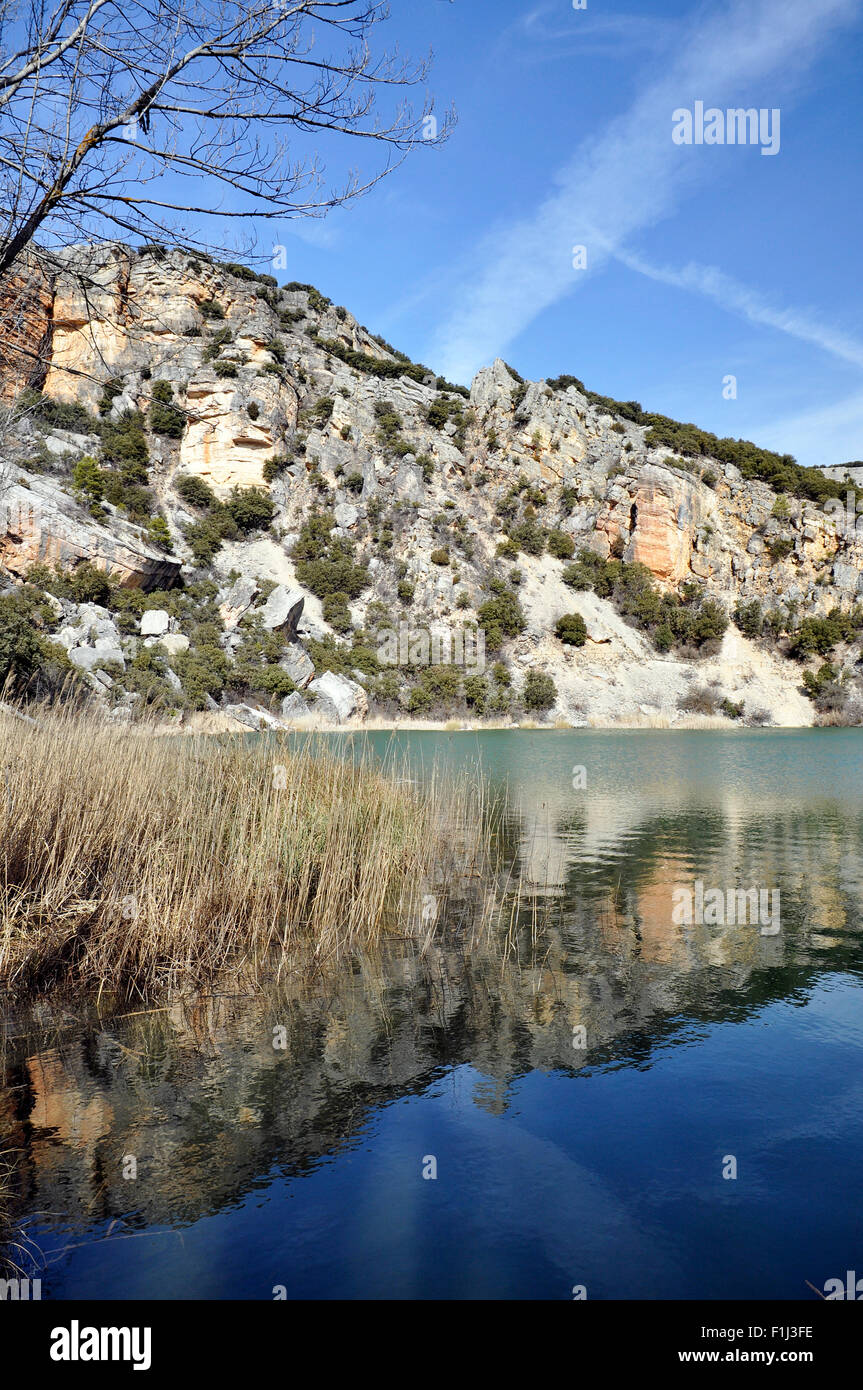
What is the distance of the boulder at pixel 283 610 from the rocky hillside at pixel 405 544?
0.14 metres

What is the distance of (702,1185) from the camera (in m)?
3.24

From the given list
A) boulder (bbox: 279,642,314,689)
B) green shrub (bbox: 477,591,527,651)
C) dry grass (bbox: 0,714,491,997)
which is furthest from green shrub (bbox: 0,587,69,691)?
green shrub (bbox: 477,591,527,651)

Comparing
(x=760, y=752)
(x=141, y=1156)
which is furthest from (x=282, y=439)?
(x=141, y=1156)

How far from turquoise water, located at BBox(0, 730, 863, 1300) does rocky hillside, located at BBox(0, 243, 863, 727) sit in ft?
82.4

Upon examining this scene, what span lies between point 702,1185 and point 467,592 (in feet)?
137

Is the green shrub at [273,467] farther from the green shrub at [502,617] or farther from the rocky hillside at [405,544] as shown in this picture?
the green shrub at [502,617]

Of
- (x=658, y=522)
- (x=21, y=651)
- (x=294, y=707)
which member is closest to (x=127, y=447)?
(x=294, y=707)

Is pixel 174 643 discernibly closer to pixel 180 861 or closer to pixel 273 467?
pixel 273 467

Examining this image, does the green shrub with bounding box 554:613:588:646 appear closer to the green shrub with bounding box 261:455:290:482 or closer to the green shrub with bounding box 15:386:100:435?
the green shrub with bounding box 261:455:290:482

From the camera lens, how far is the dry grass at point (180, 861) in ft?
16.6

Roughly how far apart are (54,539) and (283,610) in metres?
9.60

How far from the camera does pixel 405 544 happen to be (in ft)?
151

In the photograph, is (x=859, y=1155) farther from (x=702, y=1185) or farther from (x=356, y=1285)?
(x=356, y=1285)

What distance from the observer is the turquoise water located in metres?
2.77
